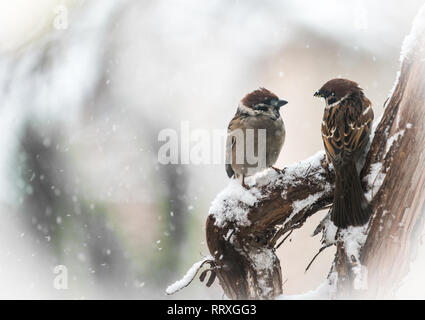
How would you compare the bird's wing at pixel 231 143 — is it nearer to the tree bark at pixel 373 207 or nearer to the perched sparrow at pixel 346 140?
the tree bark at pixel 373 207

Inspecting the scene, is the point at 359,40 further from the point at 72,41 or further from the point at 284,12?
the point at 72,41

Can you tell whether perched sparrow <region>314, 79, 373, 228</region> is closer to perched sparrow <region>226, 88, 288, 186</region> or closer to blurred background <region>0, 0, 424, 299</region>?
perched sparrow <region>226, 88, 288, 186</region>

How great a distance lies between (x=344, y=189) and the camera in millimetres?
1416

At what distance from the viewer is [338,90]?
156 centimetres

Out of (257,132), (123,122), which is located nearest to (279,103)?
(257,132)

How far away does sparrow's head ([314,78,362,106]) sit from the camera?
5.12 ft

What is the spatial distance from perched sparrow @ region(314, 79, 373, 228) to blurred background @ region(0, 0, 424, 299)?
37.2 inches

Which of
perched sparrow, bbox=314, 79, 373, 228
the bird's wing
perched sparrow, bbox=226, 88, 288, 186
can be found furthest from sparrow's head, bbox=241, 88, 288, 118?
perched sparrow, bbox=314, 79, 373, 228

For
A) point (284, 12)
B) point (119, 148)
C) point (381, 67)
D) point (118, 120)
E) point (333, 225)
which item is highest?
point (284, 12)

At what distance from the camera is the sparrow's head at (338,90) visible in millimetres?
1562

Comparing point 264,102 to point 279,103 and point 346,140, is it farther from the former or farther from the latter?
point 346,140

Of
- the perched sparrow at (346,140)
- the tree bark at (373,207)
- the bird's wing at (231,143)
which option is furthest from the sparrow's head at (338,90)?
the bird's wing at (231,143)
